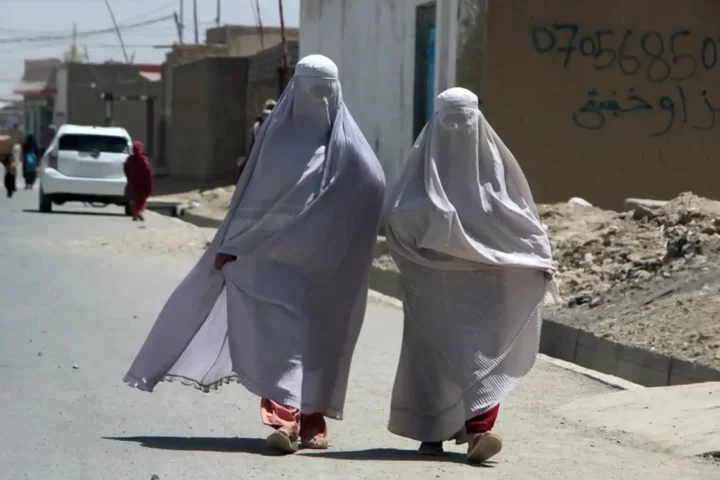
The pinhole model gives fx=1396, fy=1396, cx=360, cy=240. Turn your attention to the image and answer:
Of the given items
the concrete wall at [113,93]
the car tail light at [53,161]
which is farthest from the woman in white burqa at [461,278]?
the concrete wall at [113,93]

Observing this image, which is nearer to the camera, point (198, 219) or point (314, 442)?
point (314, 442)

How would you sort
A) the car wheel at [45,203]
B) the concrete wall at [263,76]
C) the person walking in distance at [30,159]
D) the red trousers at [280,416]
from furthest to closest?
the person walking in distance at [30,159], the concrete wall at [263,76], the car wheel at [45,203], the red trousers at [280,416]

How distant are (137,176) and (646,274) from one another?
1353 centimetres

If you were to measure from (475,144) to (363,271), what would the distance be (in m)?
0.74

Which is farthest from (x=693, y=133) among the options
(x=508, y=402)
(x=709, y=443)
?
(x=709, y=443)

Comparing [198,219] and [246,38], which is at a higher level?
[246,38]

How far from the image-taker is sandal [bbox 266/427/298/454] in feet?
18.7

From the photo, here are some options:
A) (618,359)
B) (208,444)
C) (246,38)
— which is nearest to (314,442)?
(208,444)

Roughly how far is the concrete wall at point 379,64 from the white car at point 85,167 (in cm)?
420

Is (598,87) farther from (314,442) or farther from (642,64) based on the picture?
(314,442)

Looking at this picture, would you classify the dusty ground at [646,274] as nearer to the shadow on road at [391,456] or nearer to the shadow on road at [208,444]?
the shadow on road at [391,456]

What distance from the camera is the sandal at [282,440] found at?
5715 mm

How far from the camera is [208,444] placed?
239 inches

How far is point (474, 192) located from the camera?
5938 mm
